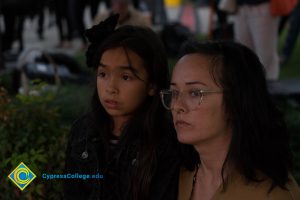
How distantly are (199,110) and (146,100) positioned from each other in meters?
0.57

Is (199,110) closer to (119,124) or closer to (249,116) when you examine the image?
(249,116)

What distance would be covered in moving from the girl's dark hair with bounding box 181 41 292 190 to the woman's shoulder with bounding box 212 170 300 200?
0.02m

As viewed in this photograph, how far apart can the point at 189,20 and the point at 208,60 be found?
427 inches

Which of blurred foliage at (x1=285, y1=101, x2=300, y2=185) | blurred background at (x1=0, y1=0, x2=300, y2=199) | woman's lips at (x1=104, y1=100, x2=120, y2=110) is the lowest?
blurred foliage at (x1=285, y1=101, x2=300, y2=185)

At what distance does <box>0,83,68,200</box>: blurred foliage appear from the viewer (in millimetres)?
2576

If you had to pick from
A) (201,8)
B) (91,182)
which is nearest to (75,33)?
(201,8)

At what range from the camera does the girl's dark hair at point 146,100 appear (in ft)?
7.11

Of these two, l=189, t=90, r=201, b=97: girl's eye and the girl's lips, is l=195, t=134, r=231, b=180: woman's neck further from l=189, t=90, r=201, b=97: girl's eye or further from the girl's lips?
Answer: the girl's lips

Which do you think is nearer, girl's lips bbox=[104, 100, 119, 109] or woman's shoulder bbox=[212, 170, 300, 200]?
woman's shoulder bbox=[212, 170, 300, 200]

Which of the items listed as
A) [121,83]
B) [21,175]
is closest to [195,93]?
[121,83]

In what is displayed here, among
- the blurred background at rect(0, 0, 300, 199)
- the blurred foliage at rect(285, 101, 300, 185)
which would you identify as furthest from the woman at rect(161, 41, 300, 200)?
the blurred foliage at rect(285, 101, 300, 185)

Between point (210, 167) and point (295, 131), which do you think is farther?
point (295, 131)

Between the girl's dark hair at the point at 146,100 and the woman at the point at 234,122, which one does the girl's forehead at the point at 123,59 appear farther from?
the woman at the point at 234,122

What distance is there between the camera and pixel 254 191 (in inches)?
68.2
